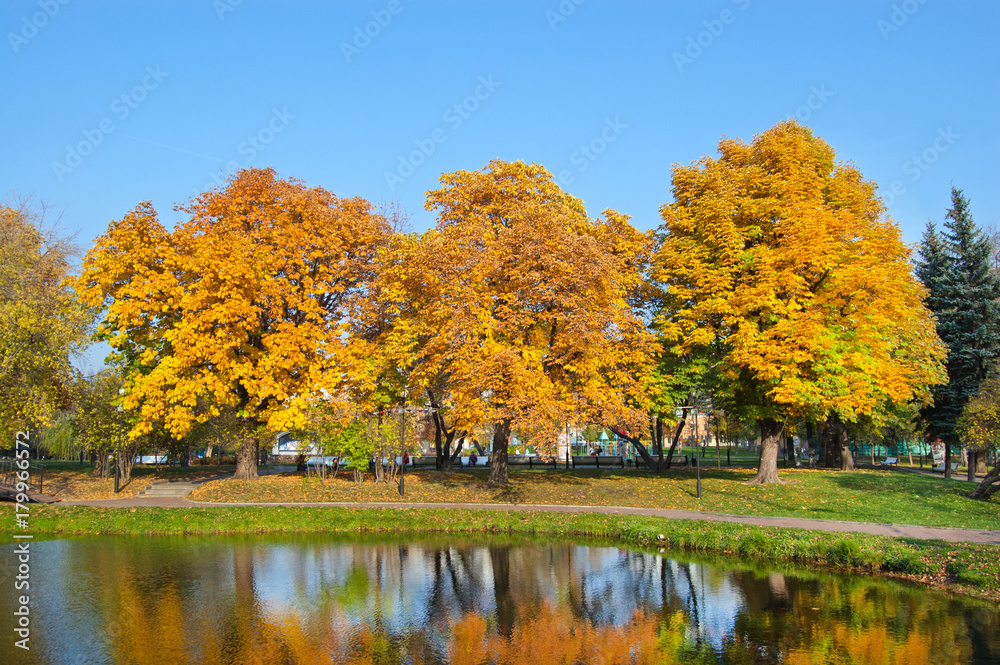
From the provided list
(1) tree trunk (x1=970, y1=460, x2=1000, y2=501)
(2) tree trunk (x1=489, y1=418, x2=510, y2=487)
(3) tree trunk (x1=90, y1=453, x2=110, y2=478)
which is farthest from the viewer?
(3) tree trunk (x1=90, y1=453, x2=110, y2=478)

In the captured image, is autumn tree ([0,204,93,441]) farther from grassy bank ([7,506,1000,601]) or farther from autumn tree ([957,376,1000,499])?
autumn tree ([957,376,1000,499])

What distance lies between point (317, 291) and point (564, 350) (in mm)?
11452

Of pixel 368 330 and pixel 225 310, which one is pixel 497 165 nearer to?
pixel 368 330

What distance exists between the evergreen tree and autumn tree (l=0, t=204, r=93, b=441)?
46019mm

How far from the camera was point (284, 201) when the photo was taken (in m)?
29.4

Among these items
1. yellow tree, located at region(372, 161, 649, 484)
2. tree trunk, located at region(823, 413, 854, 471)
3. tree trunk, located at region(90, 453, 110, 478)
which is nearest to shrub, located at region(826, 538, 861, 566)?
yellow tree, located at region(372, 161, 649, 484)

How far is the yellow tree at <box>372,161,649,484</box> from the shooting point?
2419 cm

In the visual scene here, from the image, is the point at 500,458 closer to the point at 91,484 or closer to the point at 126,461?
the point at 91,484

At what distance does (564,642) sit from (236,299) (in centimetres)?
2137

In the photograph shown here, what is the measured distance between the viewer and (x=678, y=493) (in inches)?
1030

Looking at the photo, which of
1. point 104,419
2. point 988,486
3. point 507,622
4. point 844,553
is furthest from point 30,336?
point 988,486

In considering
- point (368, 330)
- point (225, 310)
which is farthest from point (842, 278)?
point (225, 310)

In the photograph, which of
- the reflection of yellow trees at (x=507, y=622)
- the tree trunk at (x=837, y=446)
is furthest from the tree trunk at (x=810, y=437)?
the reflection of yellow trees at (x=507, y=622)

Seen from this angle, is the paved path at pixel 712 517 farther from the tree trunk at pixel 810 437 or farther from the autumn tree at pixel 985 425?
the tree trunk at pixel 810 437
